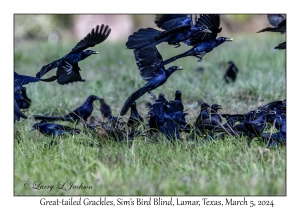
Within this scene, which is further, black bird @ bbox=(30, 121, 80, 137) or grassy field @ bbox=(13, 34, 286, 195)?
black bird @ bbox=(30, 121, 80, 137)

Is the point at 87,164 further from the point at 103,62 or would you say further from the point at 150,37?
the point at 103,62

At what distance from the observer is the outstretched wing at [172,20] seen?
454 centimetres

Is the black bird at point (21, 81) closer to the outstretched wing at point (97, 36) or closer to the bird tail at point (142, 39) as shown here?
the outstretched wing at point (97, 36)

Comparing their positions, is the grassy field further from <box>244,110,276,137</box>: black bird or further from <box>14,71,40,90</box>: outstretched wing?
<box>14,71,40,90</box>: outstretched wing

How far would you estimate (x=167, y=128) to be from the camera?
4.52 meters

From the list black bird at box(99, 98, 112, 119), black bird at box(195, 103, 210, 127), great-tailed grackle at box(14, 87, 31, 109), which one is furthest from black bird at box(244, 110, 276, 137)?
great-tailed grackle at box(14, 87, 31, 109)

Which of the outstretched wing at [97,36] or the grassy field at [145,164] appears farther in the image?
the outstretched wing at [97,36]

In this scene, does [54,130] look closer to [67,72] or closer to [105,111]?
[67,72]

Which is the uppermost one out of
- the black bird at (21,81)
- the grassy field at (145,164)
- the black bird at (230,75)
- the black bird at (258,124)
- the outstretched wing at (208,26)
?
the outstretched wing at (208,26)

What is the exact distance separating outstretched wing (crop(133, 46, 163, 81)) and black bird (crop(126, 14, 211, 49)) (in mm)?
194

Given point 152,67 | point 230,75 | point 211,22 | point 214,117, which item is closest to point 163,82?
point 152,67

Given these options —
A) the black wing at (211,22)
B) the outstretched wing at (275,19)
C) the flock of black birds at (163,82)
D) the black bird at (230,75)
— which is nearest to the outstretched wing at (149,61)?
the flock of black birds at (163,82)

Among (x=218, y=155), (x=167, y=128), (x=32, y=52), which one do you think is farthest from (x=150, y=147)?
(x=32, y=52)

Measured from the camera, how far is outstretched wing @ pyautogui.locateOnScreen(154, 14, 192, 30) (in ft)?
14.9
